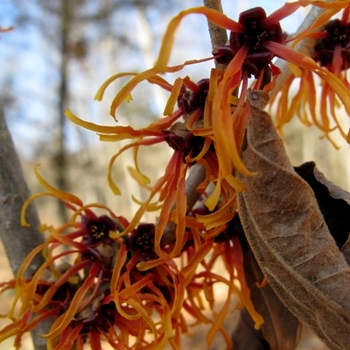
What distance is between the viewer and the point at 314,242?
1.30 feet

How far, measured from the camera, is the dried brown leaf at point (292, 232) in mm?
378

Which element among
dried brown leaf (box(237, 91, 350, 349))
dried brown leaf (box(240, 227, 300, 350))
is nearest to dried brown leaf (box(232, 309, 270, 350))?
dried brown leaf (box(240, 227, 300, 350))

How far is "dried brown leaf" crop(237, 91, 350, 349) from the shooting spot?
0.38 meters

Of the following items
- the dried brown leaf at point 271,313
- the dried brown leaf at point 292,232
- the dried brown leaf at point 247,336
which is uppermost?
the dried brown leaf at point 292,232

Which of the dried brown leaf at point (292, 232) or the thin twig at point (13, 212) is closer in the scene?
the dried brown leaf at point (292, 232)

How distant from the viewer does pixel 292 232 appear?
1.30ft

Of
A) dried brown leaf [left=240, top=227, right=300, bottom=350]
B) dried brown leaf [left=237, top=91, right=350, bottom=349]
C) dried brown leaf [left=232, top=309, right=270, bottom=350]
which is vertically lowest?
dried brown leaf [left=232, top=309, right=270, bottom=350]

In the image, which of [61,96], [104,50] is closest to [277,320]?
[61,96]

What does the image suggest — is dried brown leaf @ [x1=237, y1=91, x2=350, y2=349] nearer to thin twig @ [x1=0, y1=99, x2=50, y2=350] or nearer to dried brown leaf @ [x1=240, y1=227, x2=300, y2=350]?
dried brown leaf @ [x1=240, y1=227, x2=300, y2=350]

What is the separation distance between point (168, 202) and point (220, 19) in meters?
0.22

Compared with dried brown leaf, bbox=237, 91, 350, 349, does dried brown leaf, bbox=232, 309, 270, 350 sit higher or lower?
lower

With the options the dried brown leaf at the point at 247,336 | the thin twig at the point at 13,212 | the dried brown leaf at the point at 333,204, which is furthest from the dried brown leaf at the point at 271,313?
the thin twig at the point at 13,212

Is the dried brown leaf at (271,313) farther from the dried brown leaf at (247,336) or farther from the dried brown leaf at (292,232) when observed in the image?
the dried brown leaf at (292,232)

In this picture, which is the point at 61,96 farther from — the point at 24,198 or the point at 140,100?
the point at 140,100
